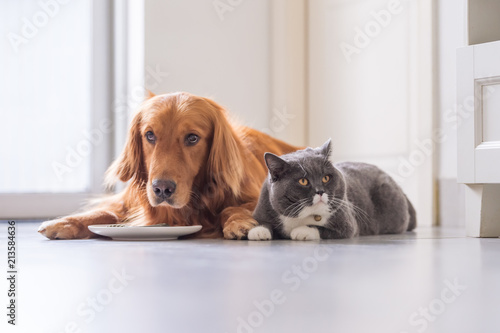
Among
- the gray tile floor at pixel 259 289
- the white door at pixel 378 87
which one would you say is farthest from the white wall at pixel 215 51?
the gray tile floor at pixel 259 289

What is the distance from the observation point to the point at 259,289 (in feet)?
2.84

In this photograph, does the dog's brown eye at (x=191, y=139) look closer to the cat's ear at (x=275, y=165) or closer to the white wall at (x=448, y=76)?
the cat's ear at (x=275, y=165)

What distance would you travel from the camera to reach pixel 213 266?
1.11 metres

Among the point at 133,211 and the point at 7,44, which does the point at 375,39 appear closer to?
the point at 133,211

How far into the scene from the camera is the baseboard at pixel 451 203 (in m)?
2.44

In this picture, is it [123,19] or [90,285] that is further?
[123,19]

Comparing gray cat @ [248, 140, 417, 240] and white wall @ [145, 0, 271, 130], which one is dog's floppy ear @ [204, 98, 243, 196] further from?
white wall @ [145, 0, 271, 130]

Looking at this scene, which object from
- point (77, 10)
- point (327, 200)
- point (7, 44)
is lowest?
point (327, 200)

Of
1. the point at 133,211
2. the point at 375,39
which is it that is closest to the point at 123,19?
the point at 375,39

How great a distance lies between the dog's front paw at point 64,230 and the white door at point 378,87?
1472mm

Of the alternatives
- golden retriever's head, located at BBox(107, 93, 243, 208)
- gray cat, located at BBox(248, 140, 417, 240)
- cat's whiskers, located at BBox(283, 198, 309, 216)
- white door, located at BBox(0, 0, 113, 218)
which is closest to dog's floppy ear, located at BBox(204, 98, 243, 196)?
golden retriever's head, located at BBox(107, 93, 243, 208)

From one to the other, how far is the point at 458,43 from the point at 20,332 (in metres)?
2.21

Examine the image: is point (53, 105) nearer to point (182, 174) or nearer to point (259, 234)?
point (182, 174)

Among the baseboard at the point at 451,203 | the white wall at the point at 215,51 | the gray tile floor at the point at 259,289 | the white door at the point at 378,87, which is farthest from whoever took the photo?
the white wall at the point at 215,51
